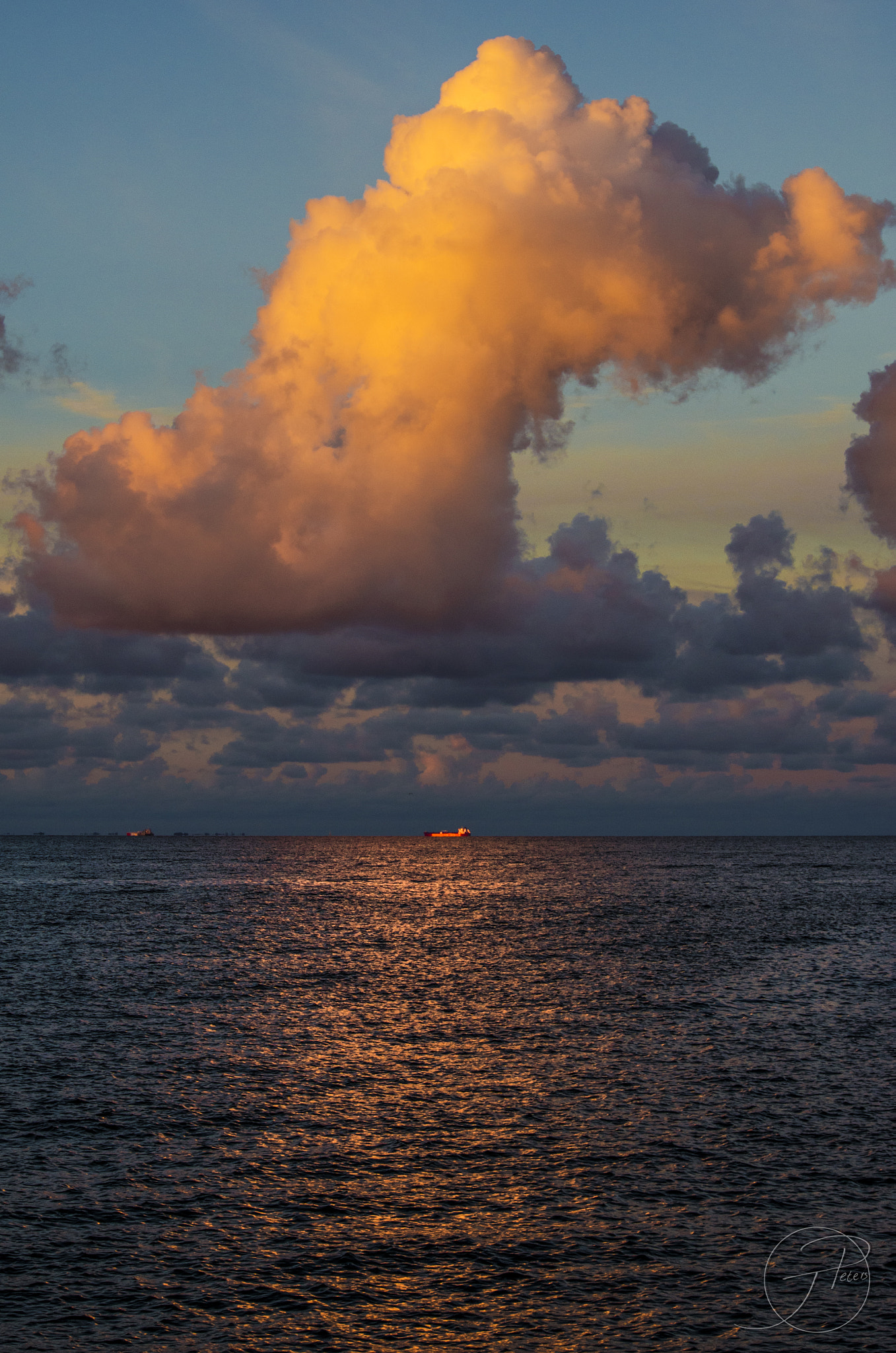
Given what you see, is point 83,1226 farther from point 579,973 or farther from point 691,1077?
point 579,973

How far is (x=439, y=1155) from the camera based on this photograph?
3256 centimetres

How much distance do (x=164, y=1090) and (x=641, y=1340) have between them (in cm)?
2402

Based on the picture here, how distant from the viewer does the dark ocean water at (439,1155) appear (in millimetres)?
22562

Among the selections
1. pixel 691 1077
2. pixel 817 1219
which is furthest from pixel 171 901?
pixel 817 1219

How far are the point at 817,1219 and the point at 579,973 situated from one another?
4495 centimetres

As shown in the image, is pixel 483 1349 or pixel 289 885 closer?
pixel 483 1349

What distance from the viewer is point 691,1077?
1656 inches

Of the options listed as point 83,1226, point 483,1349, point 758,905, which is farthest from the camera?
point 758,905

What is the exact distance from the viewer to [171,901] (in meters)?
141

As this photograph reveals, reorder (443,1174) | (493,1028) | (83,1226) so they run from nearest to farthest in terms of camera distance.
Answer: (83,1226) < (443,1174) < (493,1028)

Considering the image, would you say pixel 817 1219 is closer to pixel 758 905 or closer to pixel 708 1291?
pixel 708 1291

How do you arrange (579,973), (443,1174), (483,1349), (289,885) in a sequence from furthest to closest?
(289,885) < (579,973) < (443,1174) < (483,1349)

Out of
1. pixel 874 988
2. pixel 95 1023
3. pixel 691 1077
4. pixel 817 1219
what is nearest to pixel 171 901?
pixel 95 1023

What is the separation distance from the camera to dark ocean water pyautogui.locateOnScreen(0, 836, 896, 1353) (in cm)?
2256
